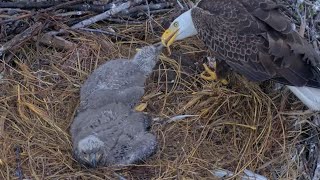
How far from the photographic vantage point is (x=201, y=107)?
15.5 feet

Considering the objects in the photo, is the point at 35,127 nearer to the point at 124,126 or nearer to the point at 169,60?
the point at 124,126

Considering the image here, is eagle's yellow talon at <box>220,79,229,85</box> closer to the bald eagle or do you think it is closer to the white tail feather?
the bald eagle

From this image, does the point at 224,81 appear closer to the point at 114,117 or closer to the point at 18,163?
the point at 114,117

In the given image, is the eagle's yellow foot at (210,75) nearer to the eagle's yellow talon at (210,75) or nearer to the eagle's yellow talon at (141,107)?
the eagle's yellow talon at (210,75)

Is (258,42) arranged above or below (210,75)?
above

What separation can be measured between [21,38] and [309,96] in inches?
87.0

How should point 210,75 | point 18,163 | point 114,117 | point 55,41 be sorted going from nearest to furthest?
point 18,163, point 114,117, point 210,75, point 55,41

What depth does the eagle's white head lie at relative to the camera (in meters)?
4.84

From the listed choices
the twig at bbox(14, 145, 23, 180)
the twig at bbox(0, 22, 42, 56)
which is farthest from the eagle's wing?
the twig at bbox(14, 145, 23, 180)

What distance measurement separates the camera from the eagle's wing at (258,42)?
4.41m

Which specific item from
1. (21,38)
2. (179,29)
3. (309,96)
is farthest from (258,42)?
(21,38)

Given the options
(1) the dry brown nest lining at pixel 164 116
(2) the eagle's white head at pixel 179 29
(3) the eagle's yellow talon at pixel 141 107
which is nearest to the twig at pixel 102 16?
(1) the dry brown nest lining at pixel 164 116

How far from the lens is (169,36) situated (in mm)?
4852

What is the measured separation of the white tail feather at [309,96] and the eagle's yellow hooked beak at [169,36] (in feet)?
3.20
